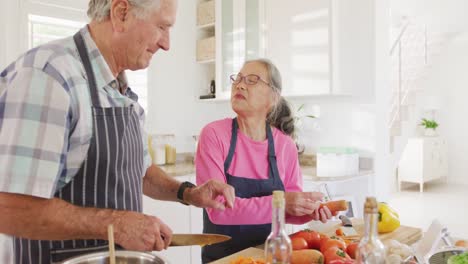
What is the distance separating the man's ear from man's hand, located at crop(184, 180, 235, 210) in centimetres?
56

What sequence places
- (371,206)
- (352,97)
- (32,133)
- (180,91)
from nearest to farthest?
(371,206), (32,133), (352,97), (180,91)

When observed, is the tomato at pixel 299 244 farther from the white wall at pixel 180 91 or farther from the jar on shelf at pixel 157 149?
the white wall at pixel 180 91

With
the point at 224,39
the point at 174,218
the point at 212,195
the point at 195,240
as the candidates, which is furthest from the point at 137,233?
the point at 224,39

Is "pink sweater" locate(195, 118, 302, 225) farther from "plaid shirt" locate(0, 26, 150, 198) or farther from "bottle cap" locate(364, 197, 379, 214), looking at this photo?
"bottle cap" locate(364, 197, 379, 214)

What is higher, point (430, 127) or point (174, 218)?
point (430, 127)

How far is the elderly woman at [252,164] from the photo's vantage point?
167cm

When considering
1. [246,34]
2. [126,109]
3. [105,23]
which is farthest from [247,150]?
[246,34]

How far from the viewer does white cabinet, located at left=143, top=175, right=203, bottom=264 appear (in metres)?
3.10

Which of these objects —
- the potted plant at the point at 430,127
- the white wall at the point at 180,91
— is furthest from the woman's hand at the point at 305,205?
the potted plant at the point at 430,127

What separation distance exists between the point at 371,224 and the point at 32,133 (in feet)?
2.42

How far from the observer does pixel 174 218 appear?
3.20m

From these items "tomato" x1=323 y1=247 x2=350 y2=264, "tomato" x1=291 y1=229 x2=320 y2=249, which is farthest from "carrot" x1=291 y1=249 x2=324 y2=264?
"tomato" x1=291 y1=229 x2=320 y2=249

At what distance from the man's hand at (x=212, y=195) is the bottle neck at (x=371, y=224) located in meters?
0.59

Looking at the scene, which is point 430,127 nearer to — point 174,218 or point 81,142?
point 174,218
